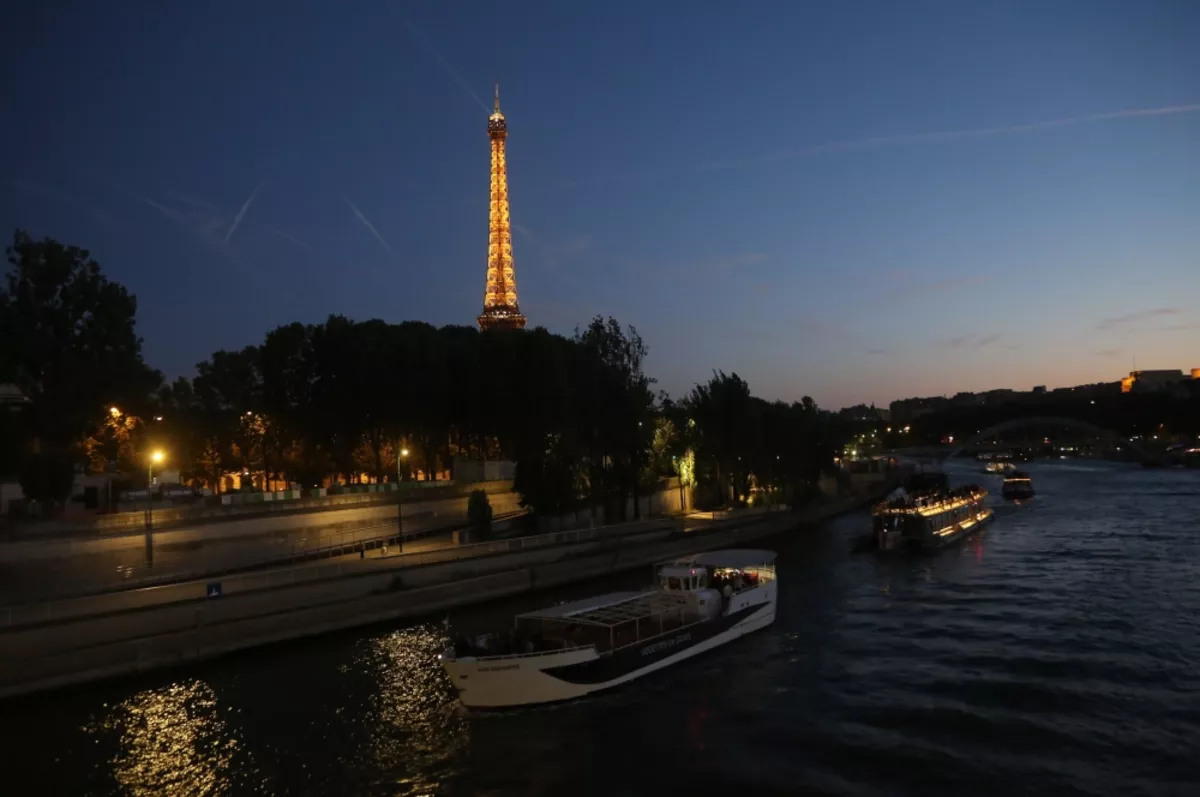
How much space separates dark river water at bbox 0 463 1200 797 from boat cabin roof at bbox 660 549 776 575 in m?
2.63

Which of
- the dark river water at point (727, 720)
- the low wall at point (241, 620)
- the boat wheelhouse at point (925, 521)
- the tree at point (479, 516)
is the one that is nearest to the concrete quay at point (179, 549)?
the tree at point (479, 516)

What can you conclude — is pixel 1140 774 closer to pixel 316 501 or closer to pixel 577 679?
pixel 577 679

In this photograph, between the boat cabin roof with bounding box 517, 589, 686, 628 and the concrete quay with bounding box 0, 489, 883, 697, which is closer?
the concrete quay with bounding box 0, 489, 883, 697

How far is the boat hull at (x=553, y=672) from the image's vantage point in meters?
24.5

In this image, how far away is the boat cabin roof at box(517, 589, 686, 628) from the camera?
2762 centimetres

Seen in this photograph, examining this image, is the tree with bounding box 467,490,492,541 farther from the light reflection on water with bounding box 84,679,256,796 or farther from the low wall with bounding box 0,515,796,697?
the light reflection on water with bounding box 84,679,256,796

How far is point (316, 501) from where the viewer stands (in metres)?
48.6

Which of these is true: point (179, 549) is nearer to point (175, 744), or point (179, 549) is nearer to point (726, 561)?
point (175, 744)

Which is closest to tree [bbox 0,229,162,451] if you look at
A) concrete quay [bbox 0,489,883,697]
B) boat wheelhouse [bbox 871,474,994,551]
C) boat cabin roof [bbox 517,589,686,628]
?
concrete quay [bbox 0,489,883,697]

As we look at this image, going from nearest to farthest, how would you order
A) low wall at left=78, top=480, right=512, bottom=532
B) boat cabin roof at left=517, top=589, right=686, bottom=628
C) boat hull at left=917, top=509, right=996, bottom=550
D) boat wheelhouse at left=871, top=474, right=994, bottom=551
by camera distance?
boat cabin roof at left=517, top=589, right=686, bottom=628, low wall at left=78, top=480, right=512, bottom=532, boat hull at left=917, top=509, right=996, bottom=550, boat wheelhouse at left=871, top=474, right=994, bottom=551

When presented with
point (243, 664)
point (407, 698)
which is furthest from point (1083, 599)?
point (243, 664)

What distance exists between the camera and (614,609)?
97.5 ft

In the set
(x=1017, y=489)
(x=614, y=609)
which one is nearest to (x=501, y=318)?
(x=1017, y=489)

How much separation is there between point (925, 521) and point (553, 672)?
1598 inches
